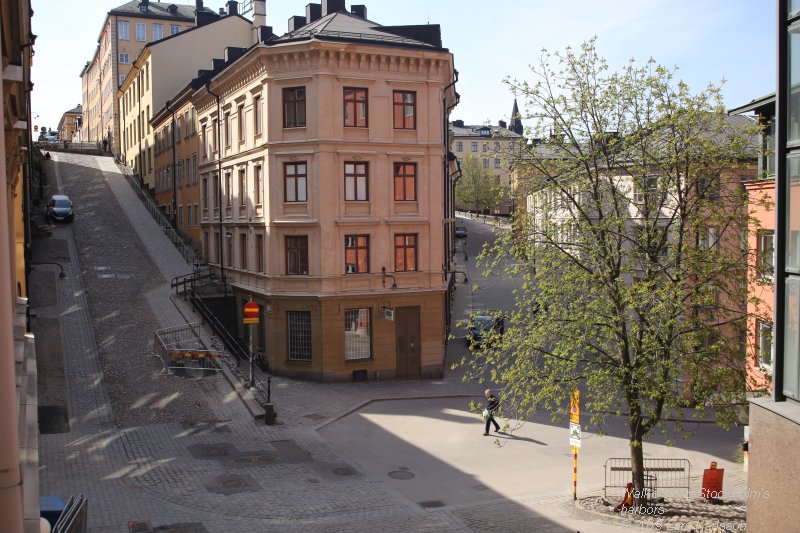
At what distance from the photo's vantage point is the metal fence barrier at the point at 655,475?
59.7 feet

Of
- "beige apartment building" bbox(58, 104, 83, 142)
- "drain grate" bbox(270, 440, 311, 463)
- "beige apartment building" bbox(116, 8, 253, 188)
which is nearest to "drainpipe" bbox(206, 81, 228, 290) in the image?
"drain grate" bbox(270, 440, 311, 463)

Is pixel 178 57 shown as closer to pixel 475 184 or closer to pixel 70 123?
pixel 475 184

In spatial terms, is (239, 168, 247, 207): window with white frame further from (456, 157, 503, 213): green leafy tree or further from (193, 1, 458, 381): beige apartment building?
(456, 157, 503, 213): green leafy tree

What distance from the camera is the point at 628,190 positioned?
17297mm

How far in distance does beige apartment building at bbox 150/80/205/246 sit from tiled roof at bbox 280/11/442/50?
48.8 feet

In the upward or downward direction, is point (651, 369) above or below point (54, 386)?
above

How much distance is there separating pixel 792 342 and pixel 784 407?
94cm

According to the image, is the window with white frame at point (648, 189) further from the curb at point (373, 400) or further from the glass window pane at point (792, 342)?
the curb at point (373, 400)

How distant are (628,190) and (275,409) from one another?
13.9 metres

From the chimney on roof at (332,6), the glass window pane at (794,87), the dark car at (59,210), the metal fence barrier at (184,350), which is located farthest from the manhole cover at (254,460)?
the dark car at (59,210)

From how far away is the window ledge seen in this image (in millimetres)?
10438

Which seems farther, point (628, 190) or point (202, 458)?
point (202, 458)

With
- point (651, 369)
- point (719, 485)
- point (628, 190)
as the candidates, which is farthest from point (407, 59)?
point (719, 485)

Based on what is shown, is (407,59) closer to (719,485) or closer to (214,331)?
(214,331)
